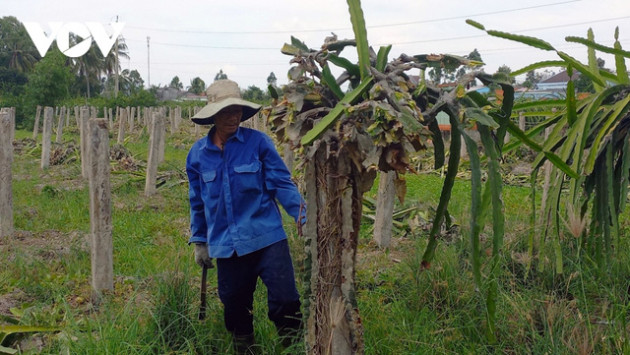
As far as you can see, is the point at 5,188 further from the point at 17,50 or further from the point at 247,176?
the point at 17,50

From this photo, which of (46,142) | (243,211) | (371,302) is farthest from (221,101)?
(46,142)

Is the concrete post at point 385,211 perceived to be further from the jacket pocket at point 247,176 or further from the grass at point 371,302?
the jacket pocket at point 247,176

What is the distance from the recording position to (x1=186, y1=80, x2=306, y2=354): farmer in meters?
3.22

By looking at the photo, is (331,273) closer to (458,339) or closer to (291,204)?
(291,204)

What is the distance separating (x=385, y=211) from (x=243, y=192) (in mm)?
2781

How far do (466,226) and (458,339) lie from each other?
1.63m

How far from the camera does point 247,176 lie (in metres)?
3.26

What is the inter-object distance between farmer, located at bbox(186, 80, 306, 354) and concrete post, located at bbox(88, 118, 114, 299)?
131cm

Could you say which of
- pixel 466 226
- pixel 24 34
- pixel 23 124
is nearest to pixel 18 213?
pixel 466 226

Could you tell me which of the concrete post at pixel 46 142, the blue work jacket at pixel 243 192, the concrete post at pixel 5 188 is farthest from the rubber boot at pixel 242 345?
the concrete post at pixel 46 142

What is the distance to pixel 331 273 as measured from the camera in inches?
94.0

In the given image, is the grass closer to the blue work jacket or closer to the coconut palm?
the blue work jacket

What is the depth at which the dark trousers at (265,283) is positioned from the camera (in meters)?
3.21

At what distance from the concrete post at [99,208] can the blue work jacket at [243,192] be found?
4.39 ft
